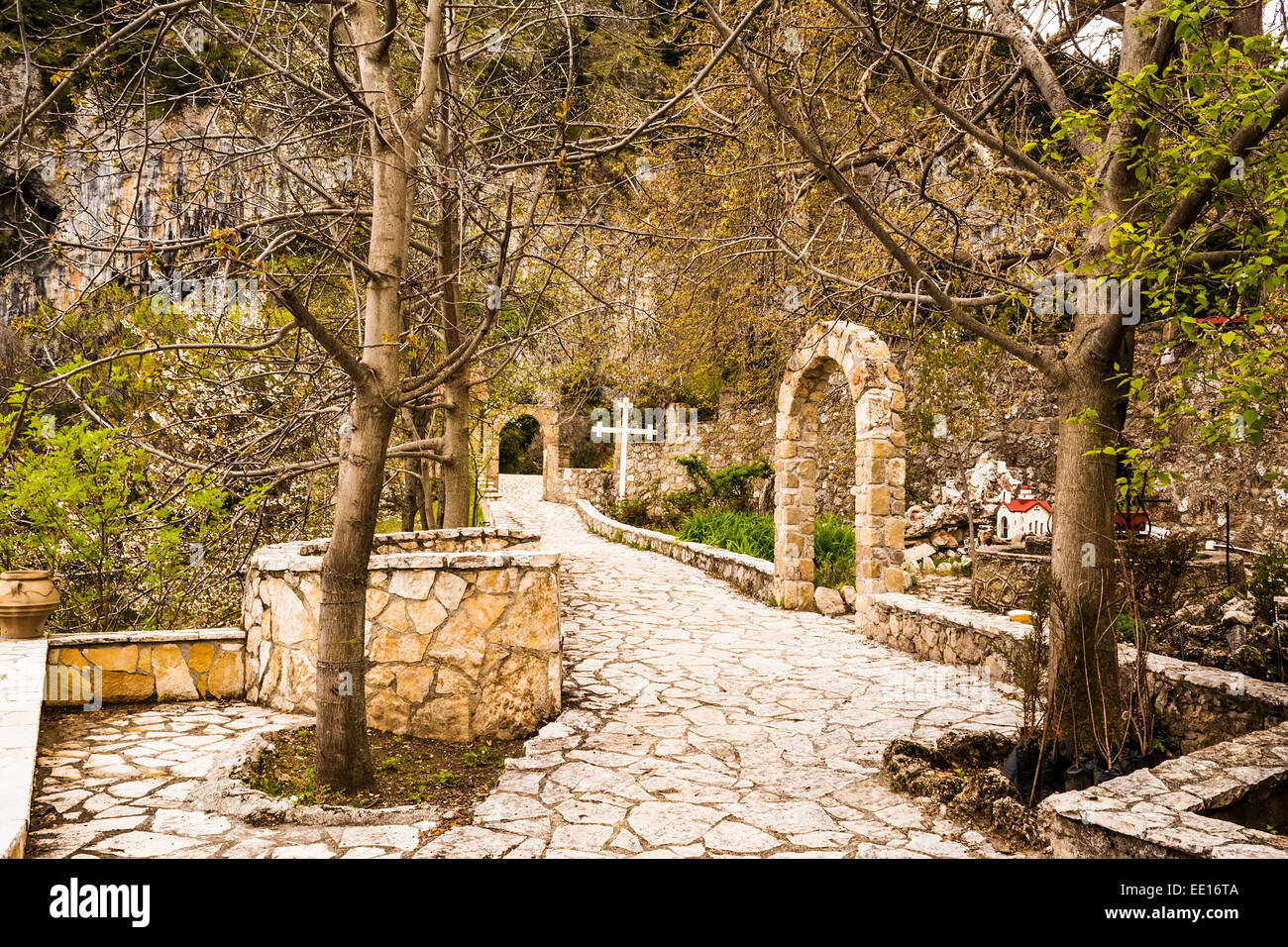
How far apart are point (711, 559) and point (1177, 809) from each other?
9395 millimetres

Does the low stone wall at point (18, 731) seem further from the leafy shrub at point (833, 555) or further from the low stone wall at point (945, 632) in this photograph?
the leafy shrub at point (833, 555)

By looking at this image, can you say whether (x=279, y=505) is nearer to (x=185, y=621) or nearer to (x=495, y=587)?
(x=185, y=621)

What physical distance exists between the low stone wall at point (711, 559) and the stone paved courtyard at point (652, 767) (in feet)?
8.44

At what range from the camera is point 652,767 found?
4.49 meters

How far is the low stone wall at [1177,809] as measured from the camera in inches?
110

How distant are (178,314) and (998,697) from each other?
770 cm

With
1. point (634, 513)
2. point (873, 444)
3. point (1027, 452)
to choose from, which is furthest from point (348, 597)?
point (634, 513)

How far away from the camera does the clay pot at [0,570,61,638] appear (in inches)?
212

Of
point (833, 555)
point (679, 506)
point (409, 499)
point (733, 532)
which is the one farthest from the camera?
point (679, 506)

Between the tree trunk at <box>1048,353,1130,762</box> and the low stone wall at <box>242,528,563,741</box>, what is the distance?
2.93 metres

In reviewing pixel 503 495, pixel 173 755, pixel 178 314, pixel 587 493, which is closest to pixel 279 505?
pixel 178 314

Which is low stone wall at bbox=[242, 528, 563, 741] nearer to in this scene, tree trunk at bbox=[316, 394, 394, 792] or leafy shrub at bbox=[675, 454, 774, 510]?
tree trunk at bbox=[316, 394, 394, 792]

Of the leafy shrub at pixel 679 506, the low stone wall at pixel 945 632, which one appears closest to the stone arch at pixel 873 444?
the low stone wall at pixel 945 632

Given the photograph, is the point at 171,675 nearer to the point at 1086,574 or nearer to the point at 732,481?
the point at 1086,574
